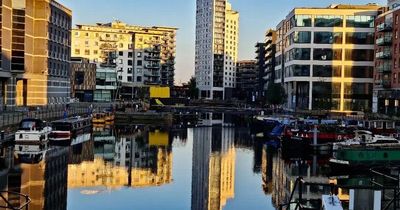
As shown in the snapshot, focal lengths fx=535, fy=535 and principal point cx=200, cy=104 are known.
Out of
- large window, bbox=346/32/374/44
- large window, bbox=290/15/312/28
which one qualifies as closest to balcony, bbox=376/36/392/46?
large window, bbox=346/32/374/44

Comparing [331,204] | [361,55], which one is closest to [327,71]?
[361,55]

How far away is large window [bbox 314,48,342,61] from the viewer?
104 m

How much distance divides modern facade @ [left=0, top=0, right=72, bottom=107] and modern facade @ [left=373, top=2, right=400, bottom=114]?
173 feet

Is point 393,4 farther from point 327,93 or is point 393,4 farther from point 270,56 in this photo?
point 270,56

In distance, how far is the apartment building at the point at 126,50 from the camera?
531 feet

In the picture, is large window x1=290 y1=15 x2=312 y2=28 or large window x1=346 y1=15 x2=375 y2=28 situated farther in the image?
large window x1=290 y1=15 x2=312 y2=28

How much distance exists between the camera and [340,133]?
5712 cm

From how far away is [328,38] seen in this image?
104 m

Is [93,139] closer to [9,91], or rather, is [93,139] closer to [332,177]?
[9,91]

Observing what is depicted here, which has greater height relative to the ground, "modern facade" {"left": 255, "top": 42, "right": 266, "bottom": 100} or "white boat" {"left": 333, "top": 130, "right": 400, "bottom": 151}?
"modern facade" {"left": 255, "top": 42, "right": 266, "bottom": 100}

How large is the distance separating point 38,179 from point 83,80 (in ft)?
291

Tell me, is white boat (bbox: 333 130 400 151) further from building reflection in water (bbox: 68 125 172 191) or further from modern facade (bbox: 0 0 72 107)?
modern facade (bbox: 0 0 72 107)

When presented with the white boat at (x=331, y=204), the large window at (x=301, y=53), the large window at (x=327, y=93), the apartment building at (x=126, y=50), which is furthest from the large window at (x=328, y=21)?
the white boat at (x=331, y=204)

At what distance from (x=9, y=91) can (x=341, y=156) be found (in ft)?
152
